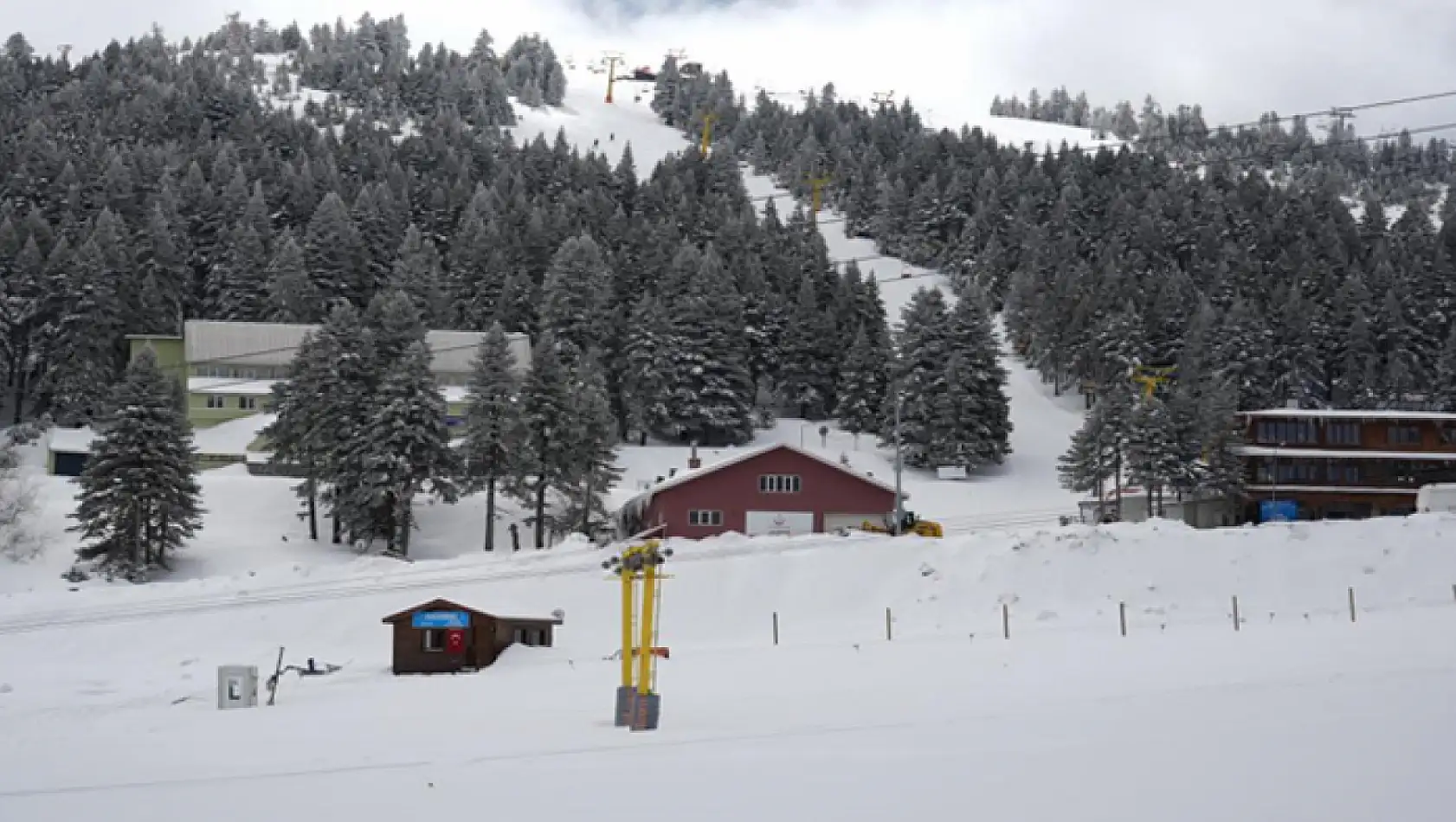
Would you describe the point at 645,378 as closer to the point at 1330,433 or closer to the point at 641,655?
the point at 1330,433

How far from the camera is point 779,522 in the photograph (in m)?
57.6

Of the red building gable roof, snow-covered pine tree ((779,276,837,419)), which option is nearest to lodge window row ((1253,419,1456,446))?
the red building gable roof

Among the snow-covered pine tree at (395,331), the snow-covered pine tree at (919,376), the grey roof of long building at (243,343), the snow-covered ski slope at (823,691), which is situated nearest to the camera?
the snow-covered ski slope at (823,691)

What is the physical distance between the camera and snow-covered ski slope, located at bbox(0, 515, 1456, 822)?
42.4 ft

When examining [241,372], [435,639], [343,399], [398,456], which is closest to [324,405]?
[343,399]

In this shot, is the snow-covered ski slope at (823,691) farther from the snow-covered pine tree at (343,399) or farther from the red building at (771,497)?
the snow-covered pine tree at (343,399)

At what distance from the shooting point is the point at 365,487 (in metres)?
55.9

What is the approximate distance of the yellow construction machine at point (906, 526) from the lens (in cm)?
5316

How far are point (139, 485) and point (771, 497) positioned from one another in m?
26.4

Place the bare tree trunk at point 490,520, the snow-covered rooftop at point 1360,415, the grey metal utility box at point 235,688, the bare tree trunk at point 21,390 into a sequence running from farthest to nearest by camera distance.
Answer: the bare tree trunk at point 21,390
the snow-covered rooftop at point 1360,415
the bare tree trunk at point 490,520
the grey metal utility box at point 235,688

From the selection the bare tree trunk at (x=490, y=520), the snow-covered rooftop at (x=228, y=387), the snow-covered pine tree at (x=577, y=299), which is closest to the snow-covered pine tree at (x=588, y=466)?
the bare tree trunk at (x=490, y=520)

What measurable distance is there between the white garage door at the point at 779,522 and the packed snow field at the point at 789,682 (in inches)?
289

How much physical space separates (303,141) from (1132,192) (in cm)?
9598

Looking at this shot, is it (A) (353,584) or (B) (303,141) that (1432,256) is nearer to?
(A) (353,584)
